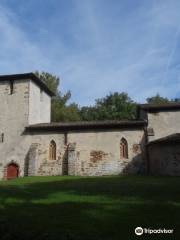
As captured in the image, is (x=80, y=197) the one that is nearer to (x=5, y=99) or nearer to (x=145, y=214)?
(x=145, y=214)

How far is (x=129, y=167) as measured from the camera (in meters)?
24.3

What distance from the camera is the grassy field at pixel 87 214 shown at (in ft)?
21.4

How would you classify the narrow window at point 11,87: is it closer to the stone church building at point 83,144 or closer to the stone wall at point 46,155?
the stone church building at point 83,144

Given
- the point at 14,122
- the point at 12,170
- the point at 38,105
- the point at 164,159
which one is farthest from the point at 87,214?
the point at 38,105

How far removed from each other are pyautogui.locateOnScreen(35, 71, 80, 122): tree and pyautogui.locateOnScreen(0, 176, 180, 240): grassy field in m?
28.3

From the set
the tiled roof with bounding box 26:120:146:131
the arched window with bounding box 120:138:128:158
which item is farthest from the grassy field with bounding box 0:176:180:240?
the tiled roof with bounding box 26:120:146:131

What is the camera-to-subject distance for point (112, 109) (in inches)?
1914

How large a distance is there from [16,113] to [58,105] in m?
16.2

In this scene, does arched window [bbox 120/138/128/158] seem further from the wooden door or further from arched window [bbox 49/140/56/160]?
the wooden door

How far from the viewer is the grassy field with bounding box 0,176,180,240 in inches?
256

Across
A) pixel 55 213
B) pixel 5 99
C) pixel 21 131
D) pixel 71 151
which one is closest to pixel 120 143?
pixel 71 151

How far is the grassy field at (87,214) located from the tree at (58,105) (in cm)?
2826

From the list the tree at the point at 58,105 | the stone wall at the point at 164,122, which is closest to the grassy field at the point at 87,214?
the stone wall at the point at 164,122

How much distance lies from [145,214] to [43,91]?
77.5ft
